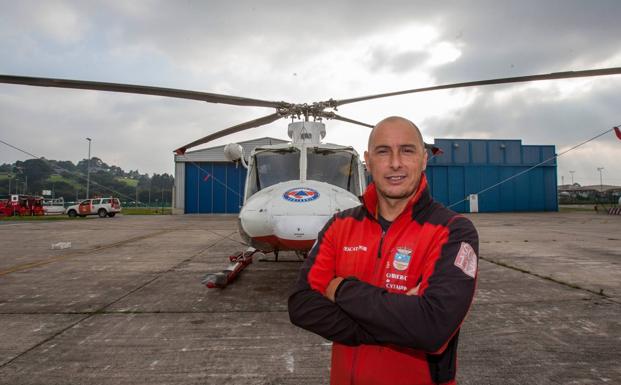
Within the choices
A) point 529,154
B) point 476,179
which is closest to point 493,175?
point 476,179

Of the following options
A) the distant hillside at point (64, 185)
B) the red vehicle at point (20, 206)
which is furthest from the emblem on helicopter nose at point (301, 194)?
the distant hillside at point (64, 185)

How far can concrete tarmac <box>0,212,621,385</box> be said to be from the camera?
2930 millimetres

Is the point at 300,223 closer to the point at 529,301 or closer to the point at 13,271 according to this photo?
the point at 529,301

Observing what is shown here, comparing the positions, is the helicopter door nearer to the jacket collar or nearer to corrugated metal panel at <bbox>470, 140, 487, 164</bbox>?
the jacket collar

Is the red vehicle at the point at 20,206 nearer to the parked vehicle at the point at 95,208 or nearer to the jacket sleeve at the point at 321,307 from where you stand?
the parked vehicle at the point at 95,208

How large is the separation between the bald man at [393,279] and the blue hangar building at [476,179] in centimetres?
3213

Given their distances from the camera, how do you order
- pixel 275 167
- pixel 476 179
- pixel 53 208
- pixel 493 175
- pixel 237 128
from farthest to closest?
pixel 53 208
pixel 493 175
pixel 476 179
pixel 237 128
pixel 275 167

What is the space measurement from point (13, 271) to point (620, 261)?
13320 mm

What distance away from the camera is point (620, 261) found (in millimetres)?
7750

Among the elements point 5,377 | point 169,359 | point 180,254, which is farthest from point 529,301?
point 180,254

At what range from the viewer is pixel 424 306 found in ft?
4.53

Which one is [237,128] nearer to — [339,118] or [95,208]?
[339,118]

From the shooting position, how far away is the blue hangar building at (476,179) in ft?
109

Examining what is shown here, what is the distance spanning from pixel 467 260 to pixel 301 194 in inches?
119
